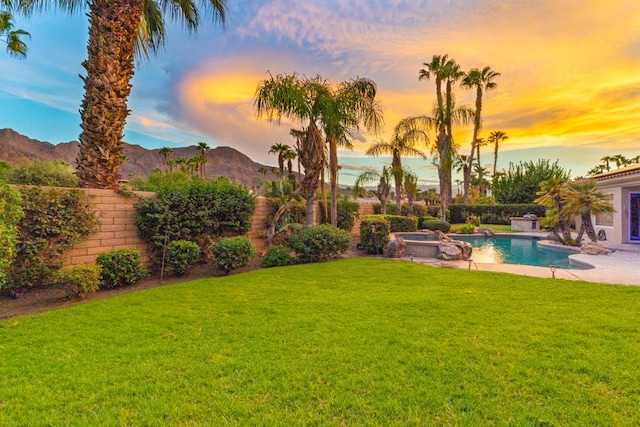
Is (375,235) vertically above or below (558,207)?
below

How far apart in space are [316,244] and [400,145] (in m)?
12.6

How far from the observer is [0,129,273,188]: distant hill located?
36219mm

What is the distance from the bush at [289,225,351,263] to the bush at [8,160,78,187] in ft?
22.2

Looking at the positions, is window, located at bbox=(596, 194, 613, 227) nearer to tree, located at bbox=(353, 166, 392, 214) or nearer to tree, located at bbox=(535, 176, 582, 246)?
tree, located at bbox=(535, 176, 582, 246)

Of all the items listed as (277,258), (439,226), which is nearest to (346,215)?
(277,258)

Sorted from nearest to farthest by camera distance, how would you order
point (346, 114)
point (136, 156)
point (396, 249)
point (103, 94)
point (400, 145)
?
1. point (103, 94)
2. point (396, 249)
3. point (346, 114)
4. point (400, 145)
5. point (136, 156)

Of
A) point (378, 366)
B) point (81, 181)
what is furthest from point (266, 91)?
point (378, 366)

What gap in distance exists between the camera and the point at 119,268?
6.59m

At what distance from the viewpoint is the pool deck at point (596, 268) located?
23.0 feet

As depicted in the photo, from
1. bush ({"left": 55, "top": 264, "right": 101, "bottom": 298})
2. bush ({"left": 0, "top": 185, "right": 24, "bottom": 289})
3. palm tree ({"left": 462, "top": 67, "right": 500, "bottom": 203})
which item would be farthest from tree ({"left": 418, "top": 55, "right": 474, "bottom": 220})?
bush ({"left": 0, "top": 185, "right": 24, "bottom": 289})

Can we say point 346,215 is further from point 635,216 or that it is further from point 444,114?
point 635,216

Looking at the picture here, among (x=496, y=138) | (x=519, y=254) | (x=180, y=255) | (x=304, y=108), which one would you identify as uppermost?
(x=496, y=138)

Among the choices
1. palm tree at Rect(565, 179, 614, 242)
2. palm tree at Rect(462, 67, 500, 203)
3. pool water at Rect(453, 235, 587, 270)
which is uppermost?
palm tree at Rect(462, 67, 500, 203)

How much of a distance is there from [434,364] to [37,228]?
7455 mm
